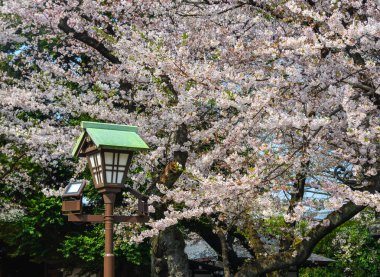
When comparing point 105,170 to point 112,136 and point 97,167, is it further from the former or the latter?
point 112,136

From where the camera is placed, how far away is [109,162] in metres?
5.37

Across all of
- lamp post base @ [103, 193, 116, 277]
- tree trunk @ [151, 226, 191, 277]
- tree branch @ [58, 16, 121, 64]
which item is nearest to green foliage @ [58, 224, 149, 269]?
tree trunk @ [151, 226, 191, 277]

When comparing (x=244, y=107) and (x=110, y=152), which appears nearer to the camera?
(x=110, y=152)

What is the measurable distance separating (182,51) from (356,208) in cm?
313

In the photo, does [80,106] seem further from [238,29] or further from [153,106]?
[238,29]

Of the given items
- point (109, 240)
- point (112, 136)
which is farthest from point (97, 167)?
point (109, 240)

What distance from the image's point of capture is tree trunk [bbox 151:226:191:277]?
8.66 m

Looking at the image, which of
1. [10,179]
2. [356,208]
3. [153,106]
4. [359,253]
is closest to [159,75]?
[153,106]

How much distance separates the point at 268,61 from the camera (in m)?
9.02

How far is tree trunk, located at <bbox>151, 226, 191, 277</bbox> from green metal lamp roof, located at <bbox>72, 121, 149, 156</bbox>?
11.4 feet

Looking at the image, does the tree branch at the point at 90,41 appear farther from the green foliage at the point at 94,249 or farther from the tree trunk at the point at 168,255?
the green foliage at the point at 94,249

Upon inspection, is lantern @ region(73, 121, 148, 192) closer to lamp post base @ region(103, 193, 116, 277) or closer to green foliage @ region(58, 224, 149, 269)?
lamp post base @ region(103, 193, 116, 277)

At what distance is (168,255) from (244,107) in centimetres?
272

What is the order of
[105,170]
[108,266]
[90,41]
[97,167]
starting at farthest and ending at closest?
[90,41]
[97,167]
[105,170]
[108,266]
